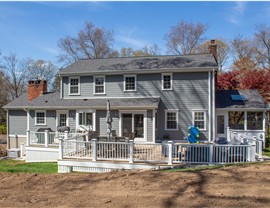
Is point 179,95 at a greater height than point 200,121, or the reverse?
point 179,95

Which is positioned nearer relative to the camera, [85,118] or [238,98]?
[85,118]

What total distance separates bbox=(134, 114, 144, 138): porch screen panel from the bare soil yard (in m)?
9.64

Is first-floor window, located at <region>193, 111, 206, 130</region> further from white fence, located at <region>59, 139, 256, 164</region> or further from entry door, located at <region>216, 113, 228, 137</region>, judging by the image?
white fence, located at <region>59, 139, 256, 164</region>

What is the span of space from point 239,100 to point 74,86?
12384mm

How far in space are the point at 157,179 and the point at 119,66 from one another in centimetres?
1377

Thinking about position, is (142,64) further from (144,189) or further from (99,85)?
(144,189)

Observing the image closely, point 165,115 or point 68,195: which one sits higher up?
point 165,115

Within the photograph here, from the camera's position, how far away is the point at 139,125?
693 inches

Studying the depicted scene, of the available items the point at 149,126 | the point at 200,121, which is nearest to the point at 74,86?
the point at 149,126

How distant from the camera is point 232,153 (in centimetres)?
1041

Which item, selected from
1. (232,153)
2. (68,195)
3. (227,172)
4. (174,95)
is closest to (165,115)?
(174,95)

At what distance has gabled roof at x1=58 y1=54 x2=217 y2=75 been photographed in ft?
59.9

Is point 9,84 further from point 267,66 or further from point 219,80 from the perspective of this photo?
point 267,66

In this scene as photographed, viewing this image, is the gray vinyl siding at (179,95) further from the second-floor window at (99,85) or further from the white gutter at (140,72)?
the second-floor window at (99,85)
